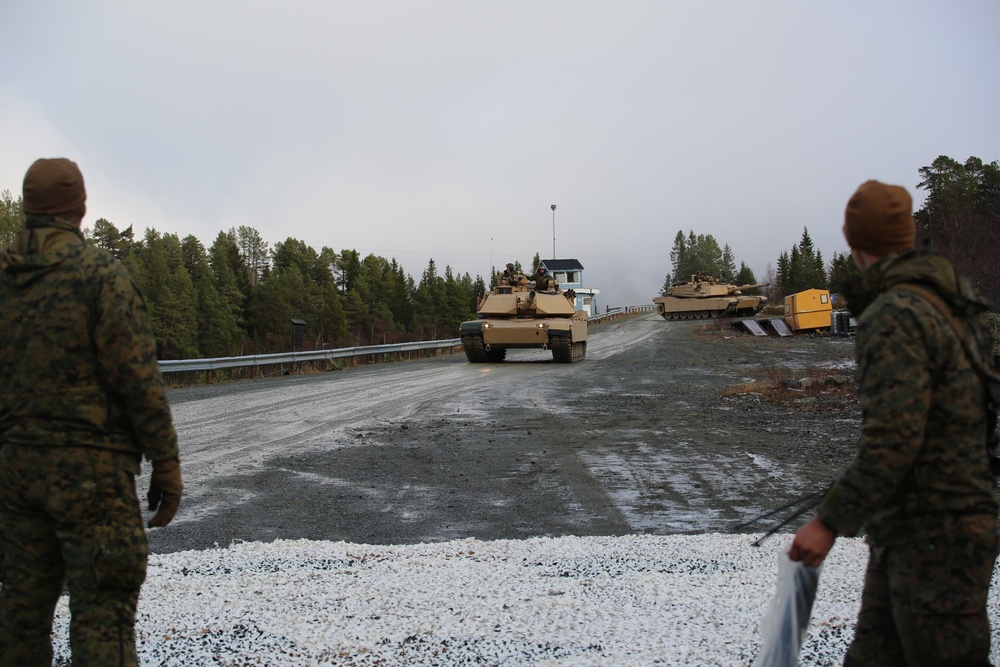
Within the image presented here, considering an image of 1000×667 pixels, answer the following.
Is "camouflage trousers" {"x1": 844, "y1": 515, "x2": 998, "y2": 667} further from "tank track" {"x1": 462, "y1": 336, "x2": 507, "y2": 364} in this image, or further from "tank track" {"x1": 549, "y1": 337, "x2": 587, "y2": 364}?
"tank track" {"x1": 462, "y1": 336, "x2": 507, "y2": 364}

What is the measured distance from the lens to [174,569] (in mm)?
4949

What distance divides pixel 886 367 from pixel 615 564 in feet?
9.26

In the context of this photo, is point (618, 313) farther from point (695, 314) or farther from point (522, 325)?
point (522, 325)

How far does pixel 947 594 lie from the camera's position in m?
2.47

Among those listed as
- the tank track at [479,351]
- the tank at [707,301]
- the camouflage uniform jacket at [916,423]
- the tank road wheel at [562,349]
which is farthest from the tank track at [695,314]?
the camouflage uniform jacket at [916,423]

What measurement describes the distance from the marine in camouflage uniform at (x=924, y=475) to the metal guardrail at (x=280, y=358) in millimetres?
16559

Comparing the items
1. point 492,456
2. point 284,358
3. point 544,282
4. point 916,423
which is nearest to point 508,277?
point 544,282

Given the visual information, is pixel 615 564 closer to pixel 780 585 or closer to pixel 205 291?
pixel 780 585

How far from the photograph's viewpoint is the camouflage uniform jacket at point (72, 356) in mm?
2824

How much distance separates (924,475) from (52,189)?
2.81 metres

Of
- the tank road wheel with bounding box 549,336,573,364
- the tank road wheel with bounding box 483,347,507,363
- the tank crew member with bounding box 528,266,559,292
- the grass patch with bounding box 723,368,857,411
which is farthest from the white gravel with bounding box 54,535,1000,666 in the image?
the tank crew member with bounding box 528,266,559,292

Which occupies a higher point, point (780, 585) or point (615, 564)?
point (780, 585)

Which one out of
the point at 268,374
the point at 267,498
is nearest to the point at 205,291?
the point at 268,374

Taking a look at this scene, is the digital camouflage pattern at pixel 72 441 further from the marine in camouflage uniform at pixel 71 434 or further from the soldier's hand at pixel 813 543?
the soldier's hand at pixel 813 543
